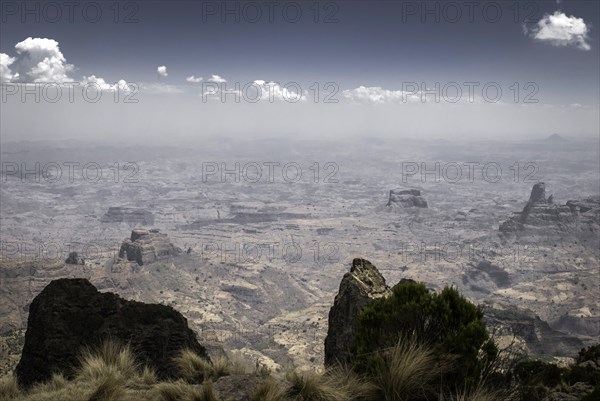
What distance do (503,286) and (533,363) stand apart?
20796cm

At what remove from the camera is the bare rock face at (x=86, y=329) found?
1301cm

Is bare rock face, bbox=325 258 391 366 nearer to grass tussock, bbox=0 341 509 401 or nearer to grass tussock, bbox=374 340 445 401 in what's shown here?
grass tussock, bbox=0 341 509 401

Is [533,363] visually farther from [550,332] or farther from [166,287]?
[166,287]

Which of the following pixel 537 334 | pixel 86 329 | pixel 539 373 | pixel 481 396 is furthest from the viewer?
pixel 537 334

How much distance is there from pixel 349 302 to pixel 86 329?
8.95 m

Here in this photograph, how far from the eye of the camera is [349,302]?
15898 mm

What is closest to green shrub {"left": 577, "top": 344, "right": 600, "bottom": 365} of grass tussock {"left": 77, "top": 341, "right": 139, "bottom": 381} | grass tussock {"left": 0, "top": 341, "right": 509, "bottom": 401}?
grass tussock {"left": 0, "top": 341, "right": 509, "bottom": 401}

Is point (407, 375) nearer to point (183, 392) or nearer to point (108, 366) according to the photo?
point (183, 392)

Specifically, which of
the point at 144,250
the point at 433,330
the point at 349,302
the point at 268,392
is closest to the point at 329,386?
the point at 268,392

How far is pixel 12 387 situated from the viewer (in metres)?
9.77

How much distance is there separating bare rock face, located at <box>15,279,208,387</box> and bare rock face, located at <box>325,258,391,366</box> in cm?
455

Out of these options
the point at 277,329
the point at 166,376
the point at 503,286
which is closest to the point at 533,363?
the point at 166,376

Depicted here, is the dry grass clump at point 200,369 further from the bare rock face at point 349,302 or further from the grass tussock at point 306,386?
the bare rock face at point 349,302

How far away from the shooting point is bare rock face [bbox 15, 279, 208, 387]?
42.7ft
